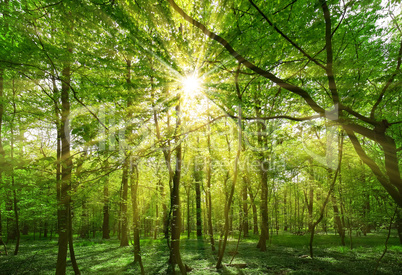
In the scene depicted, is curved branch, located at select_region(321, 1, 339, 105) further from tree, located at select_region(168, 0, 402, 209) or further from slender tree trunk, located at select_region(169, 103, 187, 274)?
slender tree trunk, located at select_region(169, 103, 187, 274)

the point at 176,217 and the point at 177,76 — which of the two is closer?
the point at 177,76

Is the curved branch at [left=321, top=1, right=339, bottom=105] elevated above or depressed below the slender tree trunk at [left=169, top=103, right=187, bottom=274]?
above

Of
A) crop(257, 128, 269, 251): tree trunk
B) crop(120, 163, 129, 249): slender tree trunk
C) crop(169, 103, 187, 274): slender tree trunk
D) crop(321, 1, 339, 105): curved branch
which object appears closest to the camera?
crop(321, 1, 339, 105): curved branch

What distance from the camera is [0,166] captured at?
3033 mm

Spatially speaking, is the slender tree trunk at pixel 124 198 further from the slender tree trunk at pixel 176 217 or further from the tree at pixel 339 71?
the tree at pixel 339 71

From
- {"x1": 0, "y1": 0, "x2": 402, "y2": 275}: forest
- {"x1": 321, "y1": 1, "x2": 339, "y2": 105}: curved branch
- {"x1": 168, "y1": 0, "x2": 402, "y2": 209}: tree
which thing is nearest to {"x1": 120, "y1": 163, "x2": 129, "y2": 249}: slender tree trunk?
{"x1": 0, "y1": 0, "x2": 402, "y2": 275}: forest

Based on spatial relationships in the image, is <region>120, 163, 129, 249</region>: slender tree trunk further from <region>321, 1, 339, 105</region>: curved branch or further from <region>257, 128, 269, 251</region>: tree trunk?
<region>257, 128, 269, 251</region>: tree trunk

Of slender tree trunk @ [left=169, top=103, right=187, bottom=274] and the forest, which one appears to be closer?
the forest

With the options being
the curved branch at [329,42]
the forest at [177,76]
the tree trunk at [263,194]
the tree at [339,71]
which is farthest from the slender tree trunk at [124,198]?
the tree trunk at [263,194]

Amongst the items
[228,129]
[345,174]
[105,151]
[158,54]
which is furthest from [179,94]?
[345,174]

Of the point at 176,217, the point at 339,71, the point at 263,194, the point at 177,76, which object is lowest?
the point at 176,217

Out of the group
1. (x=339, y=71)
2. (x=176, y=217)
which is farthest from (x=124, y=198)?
(x=339, y=71)

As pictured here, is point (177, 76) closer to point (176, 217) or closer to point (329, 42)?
point (329, 42)

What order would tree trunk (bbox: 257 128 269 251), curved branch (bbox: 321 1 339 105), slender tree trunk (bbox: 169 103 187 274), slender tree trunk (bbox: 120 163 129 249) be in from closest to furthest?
curved branch (bbox: 321 1 339 105), slender tree trunk (bbox: 120 163 129 249), slender tree trunk (bbox: 169 103 187 274), tree trunk (bbox: 257 128 269 251)
